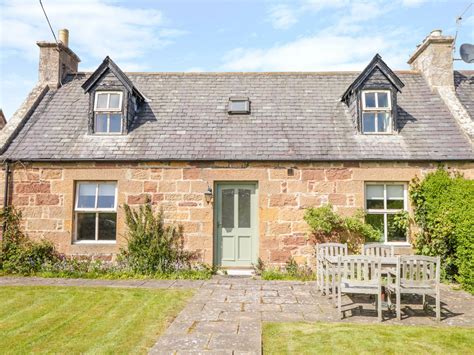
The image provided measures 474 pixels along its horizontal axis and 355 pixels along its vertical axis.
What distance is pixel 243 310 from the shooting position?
6.48 meters

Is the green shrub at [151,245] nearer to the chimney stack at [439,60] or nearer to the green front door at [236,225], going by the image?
the green front door at [236,225]

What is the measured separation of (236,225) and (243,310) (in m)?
3.83

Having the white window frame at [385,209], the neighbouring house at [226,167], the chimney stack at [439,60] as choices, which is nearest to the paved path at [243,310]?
the neighbouring house at [226,167]

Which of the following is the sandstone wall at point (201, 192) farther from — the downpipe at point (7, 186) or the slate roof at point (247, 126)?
the slate roof at point (247, 126)

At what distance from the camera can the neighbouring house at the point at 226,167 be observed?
9945 millimetres

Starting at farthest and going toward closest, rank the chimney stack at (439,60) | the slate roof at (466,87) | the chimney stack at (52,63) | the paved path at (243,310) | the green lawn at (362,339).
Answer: the chimney stack at (52,63) < the chimney stack at (439,60) < the slate roof at (466,87) < the paved path at (243,310) < the green lawn at (362,339)

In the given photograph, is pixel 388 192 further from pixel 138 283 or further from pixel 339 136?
pixel 138 283

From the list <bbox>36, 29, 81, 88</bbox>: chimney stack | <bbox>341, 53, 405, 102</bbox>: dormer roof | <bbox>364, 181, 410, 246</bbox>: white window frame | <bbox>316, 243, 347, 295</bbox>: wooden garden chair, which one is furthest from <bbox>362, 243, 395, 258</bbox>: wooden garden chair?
<bbox>36, 29, 81, 88</bbox>: chimney stack

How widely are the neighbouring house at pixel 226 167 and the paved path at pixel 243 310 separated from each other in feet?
4.75

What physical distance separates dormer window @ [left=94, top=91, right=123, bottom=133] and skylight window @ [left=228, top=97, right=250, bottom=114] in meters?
3.28

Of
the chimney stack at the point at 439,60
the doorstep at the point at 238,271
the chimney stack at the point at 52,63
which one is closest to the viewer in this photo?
the doorstep at the point at 238,271

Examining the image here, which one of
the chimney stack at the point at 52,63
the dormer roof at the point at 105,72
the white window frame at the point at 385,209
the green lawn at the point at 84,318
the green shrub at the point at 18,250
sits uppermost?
the chimney stack at the point at 52,63

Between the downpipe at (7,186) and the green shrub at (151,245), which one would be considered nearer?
the green shrub at (151,245)

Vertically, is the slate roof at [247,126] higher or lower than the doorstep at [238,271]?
higher
